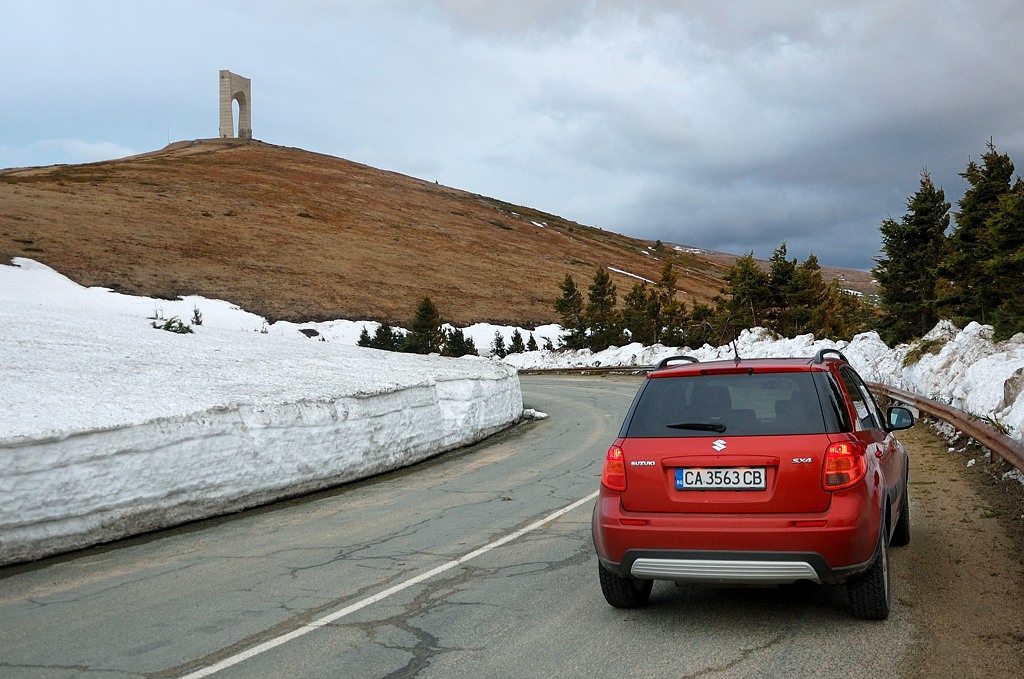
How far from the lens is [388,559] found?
7.14 metres

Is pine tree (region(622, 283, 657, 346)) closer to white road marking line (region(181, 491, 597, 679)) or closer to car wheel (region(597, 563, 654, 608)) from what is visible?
white road marking line (region(181, 491, 597, 679))

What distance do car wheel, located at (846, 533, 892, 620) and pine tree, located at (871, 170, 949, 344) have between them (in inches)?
1303

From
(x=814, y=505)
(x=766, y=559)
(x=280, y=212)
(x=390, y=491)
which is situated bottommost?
(x=390, y=491)

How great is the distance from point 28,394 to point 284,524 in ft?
10.8

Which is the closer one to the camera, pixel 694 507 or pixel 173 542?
pixel 694 507

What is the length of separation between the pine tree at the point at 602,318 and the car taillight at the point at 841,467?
5145 centimetres

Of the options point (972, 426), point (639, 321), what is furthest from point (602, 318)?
point (972, 426)

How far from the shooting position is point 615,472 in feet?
17.1

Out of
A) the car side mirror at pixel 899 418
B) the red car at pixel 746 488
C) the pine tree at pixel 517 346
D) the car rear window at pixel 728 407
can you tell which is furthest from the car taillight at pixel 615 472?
the pine tree at pixel 517 346

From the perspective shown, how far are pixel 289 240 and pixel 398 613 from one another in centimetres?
8919

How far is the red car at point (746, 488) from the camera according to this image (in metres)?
4.70

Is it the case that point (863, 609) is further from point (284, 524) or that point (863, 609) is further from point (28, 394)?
point (28, 394)

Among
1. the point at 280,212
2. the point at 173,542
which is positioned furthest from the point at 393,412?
the point at 280,212

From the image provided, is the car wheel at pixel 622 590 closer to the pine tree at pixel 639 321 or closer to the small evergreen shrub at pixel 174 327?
the small evergreen shrub at pixel 174 327
